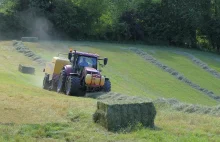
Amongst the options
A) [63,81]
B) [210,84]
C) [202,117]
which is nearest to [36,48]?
[210,84]

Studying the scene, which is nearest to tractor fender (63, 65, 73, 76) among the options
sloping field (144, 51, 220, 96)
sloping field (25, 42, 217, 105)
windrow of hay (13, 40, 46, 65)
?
sloping field (25, 42, 217, 105)

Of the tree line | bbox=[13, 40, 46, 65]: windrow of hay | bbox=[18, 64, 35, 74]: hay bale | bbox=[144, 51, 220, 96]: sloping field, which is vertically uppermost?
the tree line

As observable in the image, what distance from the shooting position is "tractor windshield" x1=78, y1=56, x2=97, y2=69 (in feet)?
81.6

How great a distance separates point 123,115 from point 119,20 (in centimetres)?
5037

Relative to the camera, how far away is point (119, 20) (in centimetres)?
6184

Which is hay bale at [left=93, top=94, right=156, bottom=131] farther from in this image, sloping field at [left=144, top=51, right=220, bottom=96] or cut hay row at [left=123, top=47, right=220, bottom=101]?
sloping field at [left=144, top=51, right=220, bottom=96]

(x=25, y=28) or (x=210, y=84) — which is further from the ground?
(x=25, y=28)

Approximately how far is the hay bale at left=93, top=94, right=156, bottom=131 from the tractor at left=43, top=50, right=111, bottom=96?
421 inches

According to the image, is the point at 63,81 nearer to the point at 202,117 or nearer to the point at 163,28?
the point at 202,117

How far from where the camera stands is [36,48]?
4325cm

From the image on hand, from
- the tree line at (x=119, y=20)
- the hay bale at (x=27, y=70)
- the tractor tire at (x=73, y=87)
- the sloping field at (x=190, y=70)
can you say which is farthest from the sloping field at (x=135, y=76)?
the tree line at (x=119, y=20)

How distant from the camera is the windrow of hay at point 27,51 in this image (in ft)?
125

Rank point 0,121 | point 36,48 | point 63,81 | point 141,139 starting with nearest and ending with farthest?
point 141,139 < point 0,121 < point 63,81 < point 36,48

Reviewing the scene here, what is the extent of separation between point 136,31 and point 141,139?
5190 centimetres
